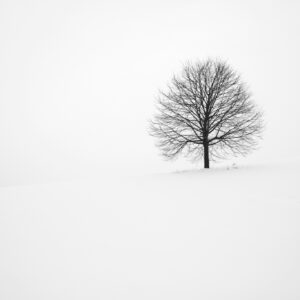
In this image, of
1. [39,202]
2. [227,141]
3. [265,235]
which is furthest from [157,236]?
[227,141]

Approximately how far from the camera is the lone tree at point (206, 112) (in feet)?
46.0

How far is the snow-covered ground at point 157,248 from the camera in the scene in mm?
3213

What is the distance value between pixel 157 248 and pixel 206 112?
11762mm

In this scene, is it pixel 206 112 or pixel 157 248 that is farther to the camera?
pixel 206 112

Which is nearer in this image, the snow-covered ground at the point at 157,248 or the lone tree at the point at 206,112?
the snow-covered ground at the point at 157,248

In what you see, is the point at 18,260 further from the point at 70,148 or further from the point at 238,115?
the point at 70,148

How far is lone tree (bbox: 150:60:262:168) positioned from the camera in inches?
551

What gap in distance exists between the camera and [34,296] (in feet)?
10.7

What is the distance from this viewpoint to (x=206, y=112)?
14375 millimetres

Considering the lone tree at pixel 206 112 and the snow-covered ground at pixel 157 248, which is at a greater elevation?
the lone tree at pixel 206 112

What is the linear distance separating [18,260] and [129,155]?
46.3 meters

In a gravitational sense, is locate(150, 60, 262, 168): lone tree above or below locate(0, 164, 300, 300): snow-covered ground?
above

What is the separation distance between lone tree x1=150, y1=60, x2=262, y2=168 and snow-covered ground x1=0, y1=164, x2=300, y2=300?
7.49 m

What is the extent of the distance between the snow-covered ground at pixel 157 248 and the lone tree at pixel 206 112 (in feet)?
24.6
